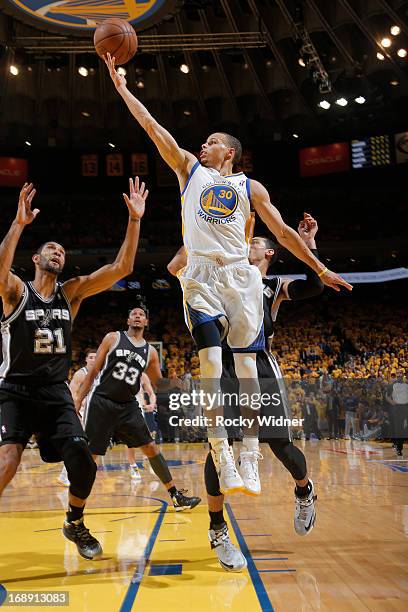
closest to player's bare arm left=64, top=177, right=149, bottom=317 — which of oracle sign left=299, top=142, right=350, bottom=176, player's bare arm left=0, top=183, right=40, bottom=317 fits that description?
player's bare arm left=0, top=183, right=40, bottom=317

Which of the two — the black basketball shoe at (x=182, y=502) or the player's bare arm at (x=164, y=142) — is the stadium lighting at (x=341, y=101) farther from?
the player's bare arm at (x=164, y=142)

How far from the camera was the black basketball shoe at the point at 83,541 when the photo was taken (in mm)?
4730

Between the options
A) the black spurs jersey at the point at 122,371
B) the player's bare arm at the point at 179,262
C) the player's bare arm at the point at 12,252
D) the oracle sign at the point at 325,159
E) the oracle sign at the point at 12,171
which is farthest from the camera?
the oracle sign at the point at 12,171

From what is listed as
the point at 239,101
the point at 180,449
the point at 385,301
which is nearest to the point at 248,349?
the point at 180,449

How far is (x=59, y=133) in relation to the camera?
86.3 feet

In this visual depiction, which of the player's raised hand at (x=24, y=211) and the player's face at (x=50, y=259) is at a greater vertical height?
the player's raised hand at (x=24, y=211)

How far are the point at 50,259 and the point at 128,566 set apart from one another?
2400mm

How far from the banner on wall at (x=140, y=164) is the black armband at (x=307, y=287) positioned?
913 inches

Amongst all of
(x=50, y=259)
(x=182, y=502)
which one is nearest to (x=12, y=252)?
(x=50, y=259)

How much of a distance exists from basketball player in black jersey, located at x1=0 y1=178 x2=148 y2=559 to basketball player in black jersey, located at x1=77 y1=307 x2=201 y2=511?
92.5 inches

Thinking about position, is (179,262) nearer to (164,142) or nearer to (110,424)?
(164,142)

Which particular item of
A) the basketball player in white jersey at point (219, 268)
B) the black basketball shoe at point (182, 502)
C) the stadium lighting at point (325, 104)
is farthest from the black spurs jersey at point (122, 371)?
the stadium lighting at point (325, 104)

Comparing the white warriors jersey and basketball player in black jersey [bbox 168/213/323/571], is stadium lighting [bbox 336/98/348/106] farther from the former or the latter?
the white warriors jersey

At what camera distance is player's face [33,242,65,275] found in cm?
491
